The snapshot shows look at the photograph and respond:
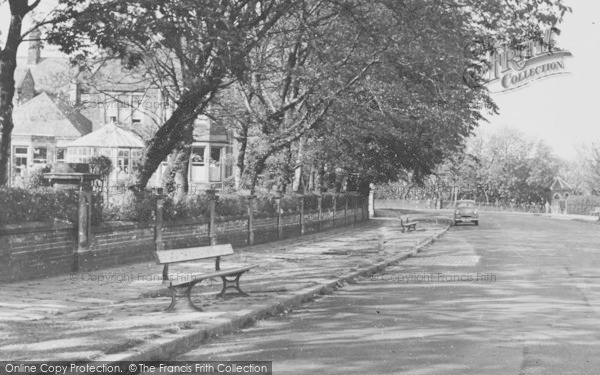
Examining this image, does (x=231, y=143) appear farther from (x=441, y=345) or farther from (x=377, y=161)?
(x=441, y=345)

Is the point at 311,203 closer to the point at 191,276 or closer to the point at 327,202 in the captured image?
the point at 327,202

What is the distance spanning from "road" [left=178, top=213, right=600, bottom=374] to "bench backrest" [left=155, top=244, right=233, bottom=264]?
1708 mm

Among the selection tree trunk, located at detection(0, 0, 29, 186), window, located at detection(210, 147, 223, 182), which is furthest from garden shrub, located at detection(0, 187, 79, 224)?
window, located at detection(210, 147, 223, 182)

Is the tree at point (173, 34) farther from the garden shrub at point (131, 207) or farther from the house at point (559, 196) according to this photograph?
the house at point (559, 196)

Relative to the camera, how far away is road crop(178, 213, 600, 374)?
7.09 meters

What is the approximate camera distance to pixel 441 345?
26.1 ft

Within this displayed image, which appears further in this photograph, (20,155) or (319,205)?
(20,155)

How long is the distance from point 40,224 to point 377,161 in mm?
30643

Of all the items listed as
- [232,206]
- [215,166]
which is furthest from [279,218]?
[215,166]

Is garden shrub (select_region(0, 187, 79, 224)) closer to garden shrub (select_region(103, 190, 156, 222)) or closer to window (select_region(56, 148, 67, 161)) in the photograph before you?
garden shrub (select_region(103, 190, 156, 222))

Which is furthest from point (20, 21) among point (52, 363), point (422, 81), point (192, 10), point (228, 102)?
point (228, 102)

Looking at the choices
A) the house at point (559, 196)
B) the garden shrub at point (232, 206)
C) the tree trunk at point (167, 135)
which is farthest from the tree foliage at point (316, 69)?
the house at point (559, 196)

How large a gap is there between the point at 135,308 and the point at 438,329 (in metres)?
3.89

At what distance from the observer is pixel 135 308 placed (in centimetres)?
977
